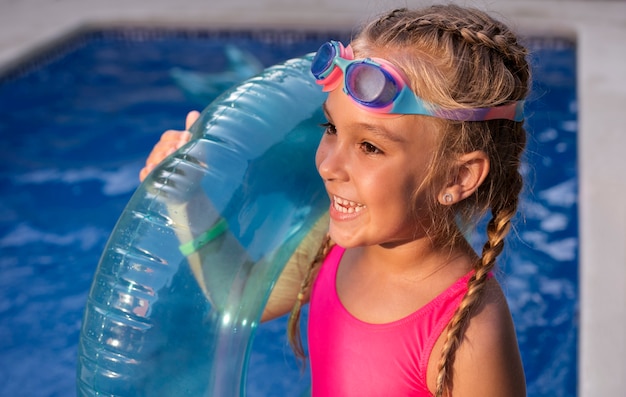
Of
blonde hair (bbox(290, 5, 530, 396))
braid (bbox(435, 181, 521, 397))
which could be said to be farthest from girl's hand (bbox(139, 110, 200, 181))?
braid (bbox(435, 181, 521, 397))

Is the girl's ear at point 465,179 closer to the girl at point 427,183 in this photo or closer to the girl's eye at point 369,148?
the girl at point 427,183

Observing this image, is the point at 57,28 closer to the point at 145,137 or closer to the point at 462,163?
the point at 145,137

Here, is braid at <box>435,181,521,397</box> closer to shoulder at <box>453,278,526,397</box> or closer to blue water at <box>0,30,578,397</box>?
shoulder at <box>453,278,526,397</box>

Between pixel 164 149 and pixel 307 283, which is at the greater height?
pixel 164 149

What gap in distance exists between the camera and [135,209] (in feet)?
6.42

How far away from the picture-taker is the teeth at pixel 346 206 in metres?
1.84

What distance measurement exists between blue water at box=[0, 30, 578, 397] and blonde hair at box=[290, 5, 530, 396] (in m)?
0.27

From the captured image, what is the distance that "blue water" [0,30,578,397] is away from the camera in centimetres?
420

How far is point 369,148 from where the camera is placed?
180 cm

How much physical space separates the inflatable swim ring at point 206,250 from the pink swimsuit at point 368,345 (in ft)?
0.53

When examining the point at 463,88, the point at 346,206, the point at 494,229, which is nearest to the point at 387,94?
the point at 463,88
